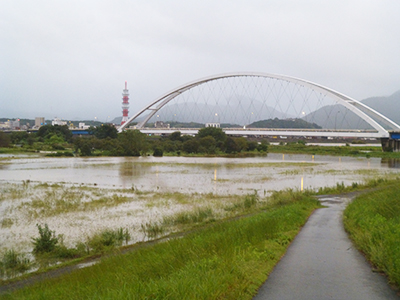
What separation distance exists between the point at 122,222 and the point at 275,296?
8.53 m

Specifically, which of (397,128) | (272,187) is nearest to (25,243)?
(272,187)

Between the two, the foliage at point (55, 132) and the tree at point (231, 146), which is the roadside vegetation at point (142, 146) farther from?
the foliage at point (55, 132)

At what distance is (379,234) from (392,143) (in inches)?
2923

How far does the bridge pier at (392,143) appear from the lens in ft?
235

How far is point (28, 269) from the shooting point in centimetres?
765

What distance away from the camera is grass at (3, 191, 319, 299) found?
164 inches

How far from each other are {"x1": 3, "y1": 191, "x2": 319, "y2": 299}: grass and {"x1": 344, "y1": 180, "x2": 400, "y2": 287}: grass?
4.47ft

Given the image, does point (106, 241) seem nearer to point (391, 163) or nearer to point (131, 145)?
point (391, 163)

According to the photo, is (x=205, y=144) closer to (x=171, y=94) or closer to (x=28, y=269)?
(x=171, y=94)

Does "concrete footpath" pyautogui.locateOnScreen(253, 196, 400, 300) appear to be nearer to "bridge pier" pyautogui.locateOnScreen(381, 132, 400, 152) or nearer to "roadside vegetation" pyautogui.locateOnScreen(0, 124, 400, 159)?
"roadside vegetation" pyautogui.locateOnScreen(0, 124, 400, 159)

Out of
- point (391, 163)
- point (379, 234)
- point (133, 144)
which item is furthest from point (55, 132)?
point (379, 234)

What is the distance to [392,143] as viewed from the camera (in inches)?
2881

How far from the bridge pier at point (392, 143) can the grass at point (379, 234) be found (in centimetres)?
6819

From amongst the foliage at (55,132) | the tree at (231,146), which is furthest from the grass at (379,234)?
the foliage at (55,132)
